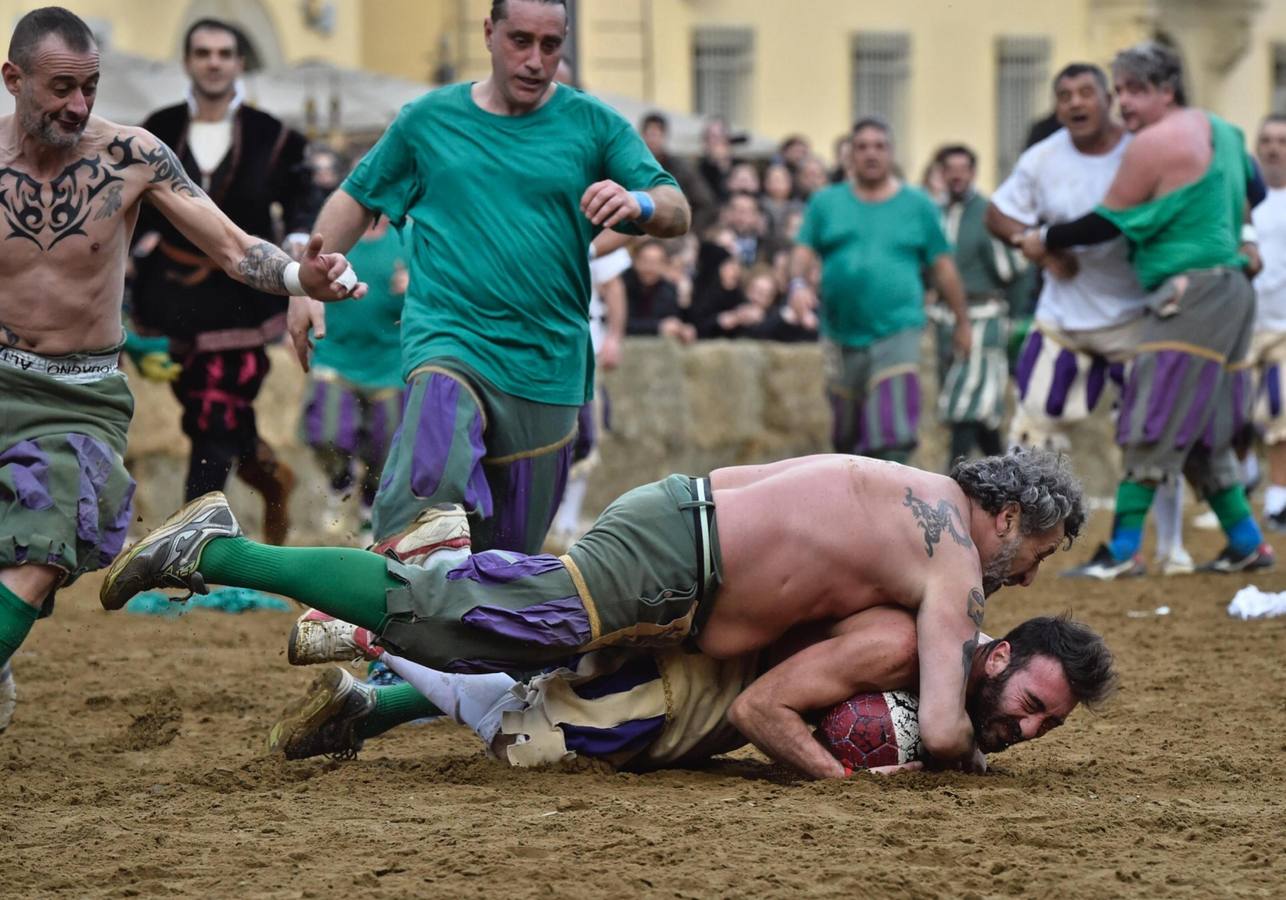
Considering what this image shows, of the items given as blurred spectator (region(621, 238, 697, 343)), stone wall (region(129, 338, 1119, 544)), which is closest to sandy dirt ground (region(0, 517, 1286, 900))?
stone wall (region(129, 338, 1119, 544))

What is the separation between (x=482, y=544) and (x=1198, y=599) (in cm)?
408

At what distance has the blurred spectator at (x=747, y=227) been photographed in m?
16.9

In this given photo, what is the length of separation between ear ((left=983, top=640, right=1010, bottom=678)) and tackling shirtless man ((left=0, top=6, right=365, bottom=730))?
1940mm

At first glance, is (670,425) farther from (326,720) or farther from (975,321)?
(326,720)

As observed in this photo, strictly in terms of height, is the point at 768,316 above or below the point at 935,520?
below

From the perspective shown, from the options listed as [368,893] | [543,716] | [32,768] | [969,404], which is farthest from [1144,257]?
[368,893]

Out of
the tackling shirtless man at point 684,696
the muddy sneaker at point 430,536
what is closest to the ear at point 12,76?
the muddy sneaker at point 430,536

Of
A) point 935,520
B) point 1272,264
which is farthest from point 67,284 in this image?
point 1272,264

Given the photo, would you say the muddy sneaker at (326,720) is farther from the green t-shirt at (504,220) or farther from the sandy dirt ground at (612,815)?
the green t-shirt at (504,220)

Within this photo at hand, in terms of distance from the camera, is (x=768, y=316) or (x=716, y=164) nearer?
(x=768, y=316)

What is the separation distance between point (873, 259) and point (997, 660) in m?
6.48

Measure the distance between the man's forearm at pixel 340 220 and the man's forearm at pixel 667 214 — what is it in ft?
3.08

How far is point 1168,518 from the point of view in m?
10.8

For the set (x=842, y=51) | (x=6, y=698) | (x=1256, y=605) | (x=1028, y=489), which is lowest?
(x=1256, y=605)
